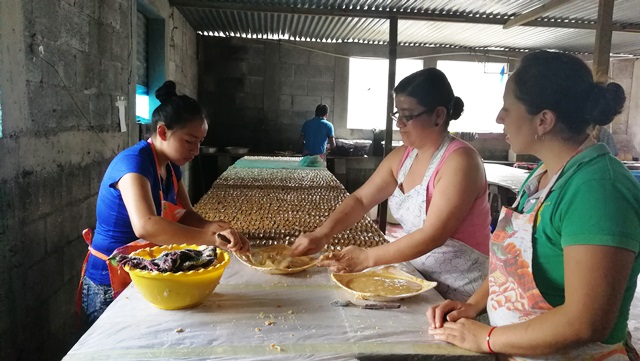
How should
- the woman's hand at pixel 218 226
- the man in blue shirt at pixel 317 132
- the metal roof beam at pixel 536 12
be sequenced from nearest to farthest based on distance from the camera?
the woman's hand at pixel 218 226 < the metal roof beam at pixel 536 12 < the man in blue shirt at pixel 317 132

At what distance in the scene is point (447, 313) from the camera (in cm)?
124

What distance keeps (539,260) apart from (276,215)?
1.82 metres

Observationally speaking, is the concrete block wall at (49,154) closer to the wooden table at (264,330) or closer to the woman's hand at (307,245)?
the wooden table at (264,330)

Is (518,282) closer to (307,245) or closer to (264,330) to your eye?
(264,330)

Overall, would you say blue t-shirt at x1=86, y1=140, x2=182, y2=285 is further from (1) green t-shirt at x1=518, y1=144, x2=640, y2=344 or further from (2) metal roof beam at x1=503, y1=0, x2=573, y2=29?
(2) metal roof beam at x1=503, y1=0, x2=573, y2=29

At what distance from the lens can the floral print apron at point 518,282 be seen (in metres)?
1.05

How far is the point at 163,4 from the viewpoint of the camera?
17.9ft

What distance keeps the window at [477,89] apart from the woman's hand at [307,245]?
7989 millimetres

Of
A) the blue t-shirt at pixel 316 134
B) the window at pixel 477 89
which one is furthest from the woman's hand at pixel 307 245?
the window at pixel 477 89

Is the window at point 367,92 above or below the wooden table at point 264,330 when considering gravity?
above

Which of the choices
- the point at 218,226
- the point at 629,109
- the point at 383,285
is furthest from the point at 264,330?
the point at 629,109

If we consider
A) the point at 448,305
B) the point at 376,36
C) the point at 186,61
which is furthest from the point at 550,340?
the point at 376,36

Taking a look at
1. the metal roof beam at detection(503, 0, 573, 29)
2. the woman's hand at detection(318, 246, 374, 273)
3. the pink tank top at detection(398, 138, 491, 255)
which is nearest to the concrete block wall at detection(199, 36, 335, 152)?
the metal roof beam at detection(503, 0, 573, 29)

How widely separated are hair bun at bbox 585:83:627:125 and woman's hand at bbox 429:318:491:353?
58 centimetres
